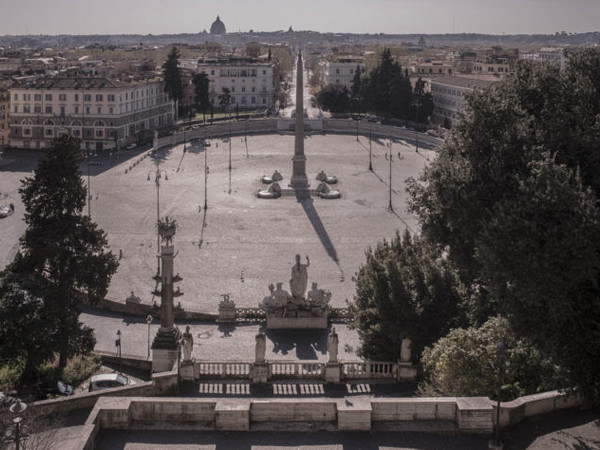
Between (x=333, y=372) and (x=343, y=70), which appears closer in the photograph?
(x=333, y=372)

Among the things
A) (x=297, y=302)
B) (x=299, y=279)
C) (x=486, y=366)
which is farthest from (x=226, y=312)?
(x=486, y=366)

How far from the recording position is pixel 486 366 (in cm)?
2070

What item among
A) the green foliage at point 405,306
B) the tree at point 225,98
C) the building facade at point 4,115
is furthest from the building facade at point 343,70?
the green foliage at point 405,306

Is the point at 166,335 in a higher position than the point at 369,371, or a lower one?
higher

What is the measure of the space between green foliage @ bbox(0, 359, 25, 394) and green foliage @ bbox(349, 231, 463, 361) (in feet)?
36.8

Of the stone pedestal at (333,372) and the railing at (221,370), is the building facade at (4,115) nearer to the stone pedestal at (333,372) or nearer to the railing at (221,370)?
the railing at (221,370)

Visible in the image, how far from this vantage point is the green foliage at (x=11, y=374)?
2428cm

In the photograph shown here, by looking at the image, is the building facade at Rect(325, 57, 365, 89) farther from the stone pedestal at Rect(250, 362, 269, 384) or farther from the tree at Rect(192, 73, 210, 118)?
the stone pedestal at Rect(250, 362, 269, 384)

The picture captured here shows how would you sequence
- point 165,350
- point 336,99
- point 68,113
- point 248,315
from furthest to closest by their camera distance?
point 336,99 → point 68,113 → point 248,315 → point 165,350

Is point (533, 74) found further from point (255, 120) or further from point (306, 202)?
point (255, 120)

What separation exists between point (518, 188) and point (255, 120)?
278 ft

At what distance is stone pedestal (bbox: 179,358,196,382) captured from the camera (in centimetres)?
2425

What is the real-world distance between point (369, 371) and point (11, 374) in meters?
11.3

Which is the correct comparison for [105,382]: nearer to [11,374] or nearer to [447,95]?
[11,374]
